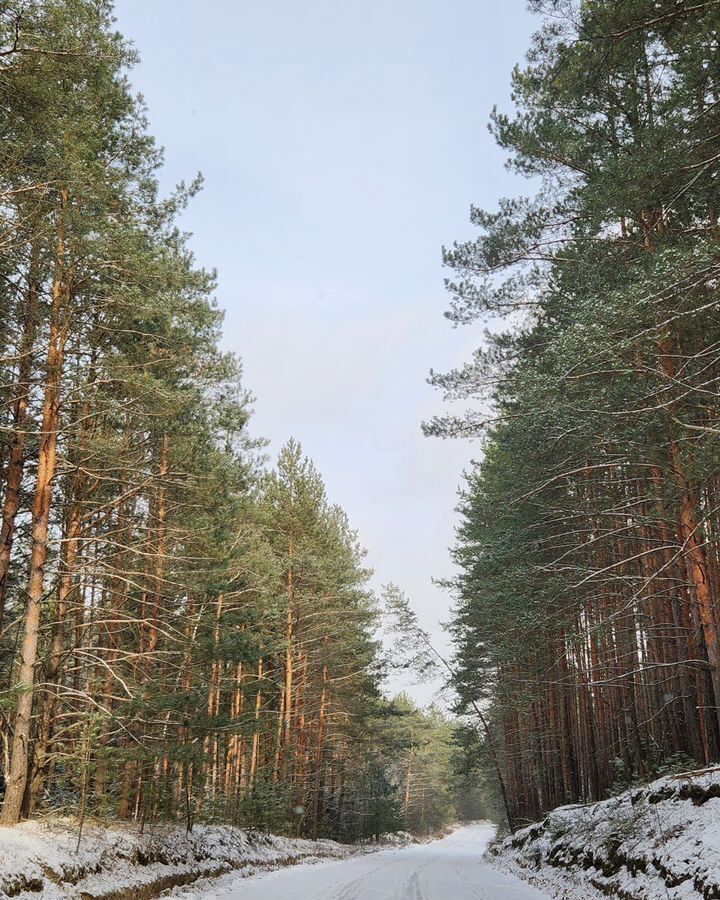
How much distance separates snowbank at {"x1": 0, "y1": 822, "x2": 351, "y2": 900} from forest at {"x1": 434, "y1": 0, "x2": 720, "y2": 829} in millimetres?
8075

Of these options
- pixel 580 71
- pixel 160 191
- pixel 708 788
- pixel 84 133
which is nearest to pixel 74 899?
pixel 708 788

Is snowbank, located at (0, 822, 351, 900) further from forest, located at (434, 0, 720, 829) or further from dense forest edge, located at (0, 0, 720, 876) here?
forest, located at (434, 0, 720, 829)

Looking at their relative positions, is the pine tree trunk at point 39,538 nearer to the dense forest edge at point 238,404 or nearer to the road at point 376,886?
the dense forest edge at point 238,404

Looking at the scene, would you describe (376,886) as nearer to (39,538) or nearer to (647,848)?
(647,848)

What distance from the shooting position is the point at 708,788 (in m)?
8.84

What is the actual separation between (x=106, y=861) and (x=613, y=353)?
10602 mm

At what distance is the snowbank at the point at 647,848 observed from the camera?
7.55 m

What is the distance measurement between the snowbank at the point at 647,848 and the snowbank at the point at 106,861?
6.81 metres

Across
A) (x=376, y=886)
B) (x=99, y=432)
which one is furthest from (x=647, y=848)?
(x=99, y=432)

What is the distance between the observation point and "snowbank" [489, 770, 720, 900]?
297 inches

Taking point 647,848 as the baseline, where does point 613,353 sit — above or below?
above

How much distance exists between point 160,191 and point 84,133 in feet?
8.00

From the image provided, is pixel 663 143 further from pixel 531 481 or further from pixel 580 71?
pixel 531 481

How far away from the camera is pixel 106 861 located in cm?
945
